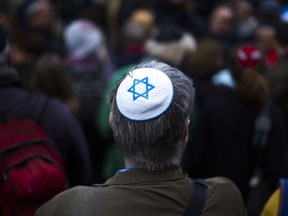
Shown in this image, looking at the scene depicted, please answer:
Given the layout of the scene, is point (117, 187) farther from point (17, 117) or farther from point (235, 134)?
point (235, 134)

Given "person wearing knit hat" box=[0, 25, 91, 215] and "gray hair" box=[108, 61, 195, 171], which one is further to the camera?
"person wearing knit hat" box=[0, 25, 91, 215]

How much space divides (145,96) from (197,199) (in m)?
0.40

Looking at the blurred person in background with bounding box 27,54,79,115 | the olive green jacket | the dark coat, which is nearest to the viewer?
the olive green jacket

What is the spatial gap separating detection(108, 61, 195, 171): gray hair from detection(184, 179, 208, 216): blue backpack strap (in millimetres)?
107

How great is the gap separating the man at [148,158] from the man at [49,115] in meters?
1.00

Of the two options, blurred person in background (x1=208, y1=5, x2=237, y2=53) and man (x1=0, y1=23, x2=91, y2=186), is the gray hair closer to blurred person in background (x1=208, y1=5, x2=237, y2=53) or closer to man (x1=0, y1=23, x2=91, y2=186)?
man (x1=0, y1=23, x2=91, y2=186)

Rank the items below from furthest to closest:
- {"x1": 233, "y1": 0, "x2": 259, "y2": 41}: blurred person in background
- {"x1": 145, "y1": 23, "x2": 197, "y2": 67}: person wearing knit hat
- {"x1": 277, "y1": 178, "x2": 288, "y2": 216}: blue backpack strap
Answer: {"x1": 233, "y1": 0, "x2": 259, "y2": 41}: blurred person in background < {"x1": 145, "y1": 23, "x2": 197, "y2": 67}: person wearing knit hat < {"x1": 277, "y1": 178, "x2": 288, "y2": 216}: blue backpack strap

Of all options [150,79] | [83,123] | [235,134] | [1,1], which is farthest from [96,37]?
[1,1]

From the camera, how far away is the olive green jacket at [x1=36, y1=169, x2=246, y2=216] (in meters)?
2.01

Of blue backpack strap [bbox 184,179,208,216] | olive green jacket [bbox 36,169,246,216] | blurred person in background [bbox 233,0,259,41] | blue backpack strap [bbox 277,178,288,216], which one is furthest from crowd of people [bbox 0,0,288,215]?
blurred person in background [bbox 233,0,259,41]

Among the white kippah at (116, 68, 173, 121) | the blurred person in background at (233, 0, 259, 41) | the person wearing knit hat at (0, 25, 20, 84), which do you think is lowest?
the blurred person in background at (233, 0, 259, 41)

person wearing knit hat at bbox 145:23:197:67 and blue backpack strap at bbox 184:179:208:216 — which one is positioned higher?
blue backpack strap at bbox 184:179:208:216

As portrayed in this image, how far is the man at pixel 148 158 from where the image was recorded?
6.63 feet

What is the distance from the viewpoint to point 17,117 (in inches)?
116
